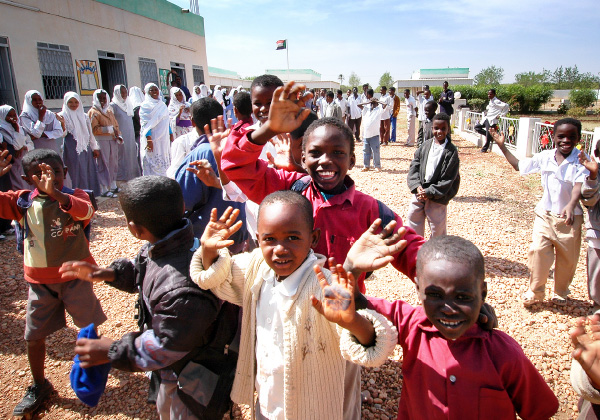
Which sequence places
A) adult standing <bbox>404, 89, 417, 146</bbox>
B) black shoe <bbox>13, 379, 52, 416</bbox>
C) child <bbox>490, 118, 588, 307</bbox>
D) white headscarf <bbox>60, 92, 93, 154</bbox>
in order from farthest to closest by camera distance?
adult standing <bbox>404, 89, 417, 146</bbox> → white headscarf <bbox>60, 92, 93, 154</bbox> → child <bbox>490, 118, 588, 307</bbox> → black shoe <bbox>13, 379, 52, 416</bbox>

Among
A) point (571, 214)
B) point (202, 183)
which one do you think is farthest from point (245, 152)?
point (571, 214)

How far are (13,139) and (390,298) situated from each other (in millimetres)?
6143

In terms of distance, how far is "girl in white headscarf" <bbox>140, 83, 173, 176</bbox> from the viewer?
25.2 ft

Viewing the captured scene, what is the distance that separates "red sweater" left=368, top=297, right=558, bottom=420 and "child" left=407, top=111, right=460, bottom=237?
2.93m

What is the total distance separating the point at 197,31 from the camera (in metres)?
20.2

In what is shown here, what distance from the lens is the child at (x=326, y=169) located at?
1.74 metres

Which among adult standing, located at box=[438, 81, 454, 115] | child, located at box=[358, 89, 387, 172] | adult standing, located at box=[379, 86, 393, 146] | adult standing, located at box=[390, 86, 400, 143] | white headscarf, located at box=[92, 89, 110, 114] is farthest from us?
adult standing, located at box=[390, 86, 400, 143]

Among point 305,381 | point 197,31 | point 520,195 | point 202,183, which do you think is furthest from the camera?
point 197,31

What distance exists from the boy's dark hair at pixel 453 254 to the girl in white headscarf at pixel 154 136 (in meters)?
6.96

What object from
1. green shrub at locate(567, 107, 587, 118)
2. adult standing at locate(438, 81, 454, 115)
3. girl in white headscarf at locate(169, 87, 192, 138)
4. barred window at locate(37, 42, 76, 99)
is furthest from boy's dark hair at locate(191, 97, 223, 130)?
green shrub at locate(567, 107, 587, 118)

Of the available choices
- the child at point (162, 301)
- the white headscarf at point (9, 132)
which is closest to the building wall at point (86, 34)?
the white headscarf at point (9, 132)

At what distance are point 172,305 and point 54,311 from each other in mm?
1668

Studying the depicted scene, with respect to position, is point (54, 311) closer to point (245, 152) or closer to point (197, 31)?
point (245, 152)

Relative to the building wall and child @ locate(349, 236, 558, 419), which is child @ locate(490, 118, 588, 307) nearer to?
child @ locate(349, 236, 558, 419)
